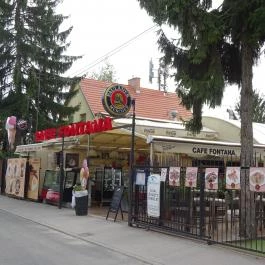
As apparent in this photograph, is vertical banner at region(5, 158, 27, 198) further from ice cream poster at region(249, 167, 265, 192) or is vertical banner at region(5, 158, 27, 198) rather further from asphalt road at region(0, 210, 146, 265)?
ice cream poster at region(249, 167, 265, 192)

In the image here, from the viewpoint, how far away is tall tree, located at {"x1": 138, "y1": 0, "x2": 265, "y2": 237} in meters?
12.6

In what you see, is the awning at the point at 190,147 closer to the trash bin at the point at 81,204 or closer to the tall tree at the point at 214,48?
the tall tree at the point at 214,48

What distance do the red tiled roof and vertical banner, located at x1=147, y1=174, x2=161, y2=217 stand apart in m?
21.4

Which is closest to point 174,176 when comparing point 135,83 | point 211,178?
point 211,178

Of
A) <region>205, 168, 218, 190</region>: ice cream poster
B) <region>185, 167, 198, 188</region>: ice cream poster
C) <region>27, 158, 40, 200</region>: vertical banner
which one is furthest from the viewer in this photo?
<region>27, 158, 40, 200</region>: vertical banner

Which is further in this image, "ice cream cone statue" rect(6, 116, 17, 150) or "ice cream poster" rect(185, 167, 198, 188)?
"ice cream cone statue" rect(6, 116, 17, 150)

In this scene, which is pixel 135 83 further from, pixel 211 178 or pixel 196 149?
pixel 211 178

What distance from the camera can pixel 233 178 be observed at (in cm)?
1135

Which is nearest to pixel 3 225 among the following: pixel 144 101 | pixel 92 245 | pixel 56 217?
pixel 56 217

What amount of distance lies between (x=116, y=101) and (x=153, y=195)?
5.16 meters

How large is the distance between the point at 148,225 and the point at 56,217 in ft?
14.8

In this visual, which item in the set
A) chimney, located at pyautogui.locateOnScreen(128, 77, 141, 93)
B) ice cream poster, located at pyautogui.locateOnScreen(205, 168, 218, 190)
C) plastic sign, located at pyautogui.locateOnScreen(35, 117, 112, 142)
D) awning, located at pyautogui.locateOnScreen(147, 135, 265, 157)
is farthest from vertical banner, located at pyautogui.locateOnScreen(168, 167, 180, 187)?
chimney, located at pyautogui.locateOnScreen(128, 77, 141, 93)

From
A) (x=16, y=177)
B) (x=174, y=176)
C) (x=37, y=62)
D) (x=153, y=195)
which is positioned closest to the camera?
(x=174, y=176)

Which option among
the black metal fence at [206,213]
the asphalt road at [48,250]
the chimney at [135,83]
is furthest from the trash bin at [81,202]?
the chimney at [135,83]
